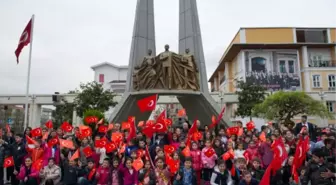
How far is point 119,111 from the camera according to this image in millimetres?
14570

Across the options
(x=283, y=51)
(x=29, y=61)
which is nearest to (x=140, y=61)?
(x=29, y=61)

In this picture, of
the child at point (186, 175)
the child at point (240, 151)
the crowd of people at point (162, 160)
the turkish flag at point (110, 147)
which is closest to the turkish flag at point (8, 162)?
the crowd of people at point (162, 160)

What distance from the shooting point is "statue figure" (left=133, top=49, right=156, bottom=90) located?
14398 mm

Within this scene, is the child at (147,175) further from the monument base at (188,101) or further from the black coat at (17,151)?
the monument base at (188,101)

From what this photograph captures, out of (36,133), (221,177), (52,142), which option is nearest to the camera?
(221,177)

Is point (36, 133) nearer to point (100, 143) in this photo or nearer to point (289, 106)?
point (100, 143)

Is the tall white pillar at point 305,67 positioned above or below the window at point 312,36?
below

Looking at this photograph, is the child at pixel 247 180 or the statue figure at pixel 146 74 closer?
the child at pixel 247 180

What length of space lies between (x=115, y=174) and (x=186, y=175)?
163 centimetres

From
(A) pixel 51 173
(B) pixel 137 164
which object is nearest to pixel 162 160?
(B) pixel 137 164

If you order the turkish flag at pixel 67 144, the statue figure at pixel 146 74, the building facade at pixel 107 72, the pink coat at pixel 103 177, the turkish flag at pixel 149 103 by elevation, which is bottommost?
the pink coat at pixel 103 177

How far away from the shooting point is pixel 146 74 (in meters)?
14.6

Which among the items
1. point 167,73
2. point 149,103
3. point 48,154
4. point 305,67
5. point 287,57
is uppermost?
point 287,57

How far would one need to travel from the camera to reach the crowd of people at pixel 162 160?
615 centimetres
